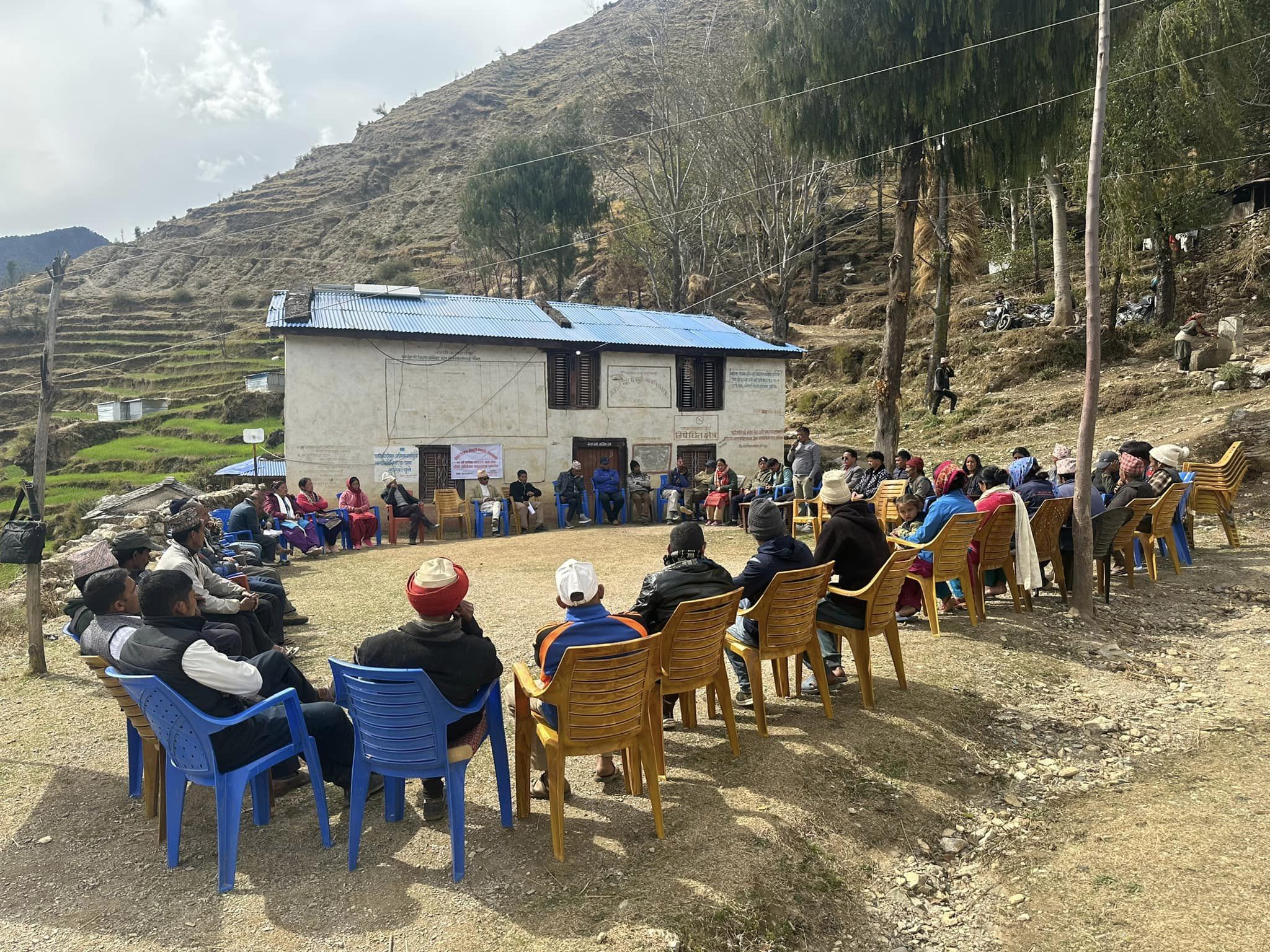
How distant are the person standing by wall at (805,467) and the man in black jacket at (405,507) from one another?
6885mm

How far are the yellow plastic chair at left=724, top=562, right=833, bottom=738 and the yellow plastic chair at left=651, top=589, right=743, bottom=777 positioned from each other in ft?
0.99

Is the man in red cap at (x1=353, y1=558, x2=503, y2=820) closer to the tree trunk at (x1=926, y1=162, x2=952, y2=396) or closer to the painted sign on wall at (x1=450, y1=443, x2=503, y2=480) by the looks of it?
the painted sign on wall at (x1=450, y1=443, x2=503, y2=480)

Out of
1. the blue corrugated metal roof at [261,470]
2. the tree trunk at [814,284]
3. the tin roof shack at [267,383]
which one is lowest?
the blue corrugated metal roof at [261,470]

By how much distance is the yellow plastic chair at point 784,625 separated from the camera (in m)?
Result: 4.36

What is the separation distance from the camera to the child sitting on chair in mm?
6734

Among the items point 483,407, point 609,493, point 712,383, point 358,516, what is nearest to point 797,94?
point 712,383

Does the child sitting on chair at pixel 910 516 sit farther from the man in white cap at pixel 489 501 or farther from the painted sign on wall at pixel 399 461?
the painted sign on wall at pixel 399 461

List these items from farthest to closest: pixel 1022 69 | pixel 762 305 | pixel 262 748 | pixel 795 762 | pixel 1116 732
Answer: pixel 762 305
pixel 1022 69
pixel 1116 732
pixel 795 762
pixel 262 748

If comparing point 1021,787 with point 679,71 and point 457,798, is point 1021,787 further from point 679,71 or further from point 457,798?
point 679,71

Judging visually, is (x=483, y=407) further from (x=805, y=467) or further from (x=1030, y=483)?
(x=1030, y=483)

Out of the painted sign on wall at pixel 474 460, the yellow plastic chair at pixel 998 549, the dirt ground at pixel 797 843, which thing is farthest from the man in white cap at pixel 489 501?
the yellow plastic chair at pixel 998 549

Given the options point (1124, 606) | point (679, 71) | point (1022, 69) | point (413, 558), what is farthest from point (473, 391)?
point (679, 71)

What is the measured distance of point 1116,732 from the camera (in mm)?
4691

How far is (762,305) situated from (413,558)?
28787 millimetres
